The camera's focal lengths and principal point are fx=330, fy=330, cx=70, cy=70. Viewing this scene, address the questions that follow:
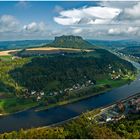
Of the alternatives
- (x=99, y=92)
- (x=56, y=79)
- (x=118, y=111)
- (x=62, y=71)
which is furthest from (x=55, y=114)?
(x=62, y=71)

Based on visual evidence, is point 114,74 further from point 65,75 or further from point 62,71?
point 65,75

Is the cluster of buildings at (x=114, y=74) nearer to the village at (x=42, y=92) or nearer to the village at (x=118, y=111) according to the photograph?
the village at (x=42, y=92)

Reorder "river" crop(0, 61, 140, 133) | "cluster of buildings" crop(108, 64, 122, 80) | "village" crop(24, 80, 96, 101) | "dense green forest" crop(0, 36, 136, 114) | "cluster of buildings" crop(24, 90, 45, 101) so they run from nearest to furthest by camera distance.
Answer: "river" crop(0, 61, 140, 133), "dense green forest" crop(0, 36, 136, 114), "cluster of buildings" crop(24, 90, 45, 101), "village" crop(24, 80, 96, 101), "cluster of buildings" crop(108, 64, 122, 80)

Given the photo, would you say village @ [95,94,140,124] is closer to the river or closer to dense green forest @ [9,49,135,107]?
the river

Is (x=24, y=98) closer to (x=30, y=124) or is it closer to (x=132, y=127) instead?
(x=30, y=124)

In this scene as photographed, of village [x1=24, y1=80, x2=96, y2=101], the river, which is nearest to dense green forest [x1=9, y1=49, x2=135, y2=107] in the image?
village [x1=24, y1=80, x2=96, y2=101]
